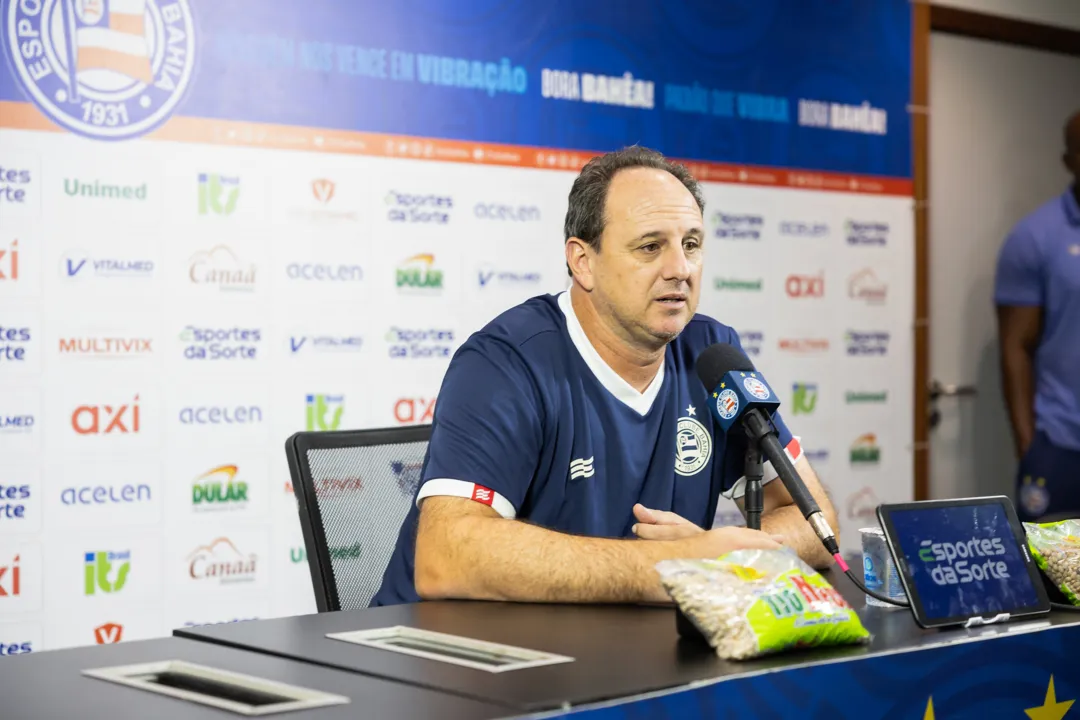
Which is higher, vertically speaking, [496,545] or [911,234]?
[911,234]

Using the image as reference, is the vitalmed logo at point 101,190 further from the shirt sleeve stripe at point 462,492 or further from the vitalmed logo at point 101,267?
the shirt sleeve stripe at point 462,492

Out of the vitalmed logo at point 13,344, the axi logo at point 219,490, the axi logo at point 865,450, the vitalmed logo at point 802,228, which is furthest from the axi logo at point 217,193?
the axi logo at point 865,450

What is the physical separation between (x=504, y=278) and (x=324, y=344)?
0.57 metres

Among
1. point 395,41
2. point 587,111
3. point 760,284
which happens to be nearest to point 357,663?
point 395,41

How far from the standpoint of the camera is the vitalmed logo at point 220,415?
9.68 feet

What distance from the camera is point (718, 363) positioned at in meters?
1.62

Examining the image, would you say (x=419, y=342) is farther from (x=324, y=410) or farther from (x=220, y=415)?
(x=220, y=415)

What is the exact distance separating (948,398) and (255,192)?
8.89 feet

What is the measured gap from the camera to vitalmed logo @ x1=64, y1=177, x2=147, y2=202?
281cm

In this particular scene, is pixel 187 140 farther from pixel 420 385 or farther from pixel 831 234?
pixel 831 234

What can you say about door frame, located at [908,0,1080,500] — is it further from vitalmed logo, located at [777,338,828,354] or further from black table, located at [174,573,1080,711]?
black table, located at [174,573,1080,711]

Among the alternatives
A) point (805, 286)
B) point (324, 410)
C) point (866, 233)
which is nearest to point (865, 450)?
point (805, 286)

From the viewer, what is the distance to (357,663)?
3.72 ft

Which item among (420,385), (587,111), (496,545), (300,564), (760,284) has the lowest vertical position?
(300,564)
